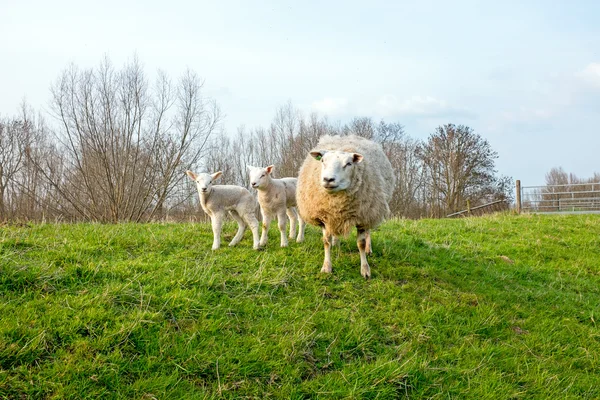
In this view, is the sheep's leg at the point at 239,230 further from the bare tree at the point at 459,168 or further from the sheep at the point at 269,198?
the bare tree at the point at 459,168

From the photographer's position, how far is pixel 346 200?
5797mm

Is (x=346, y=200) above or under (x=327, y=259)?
above

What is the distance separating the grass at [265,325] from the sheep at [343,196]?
0.51 m

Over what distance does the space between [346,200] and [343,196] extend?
72 millimetres

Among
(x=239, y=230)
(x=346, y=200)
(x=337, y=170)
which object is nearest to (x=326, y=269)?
(x=346, y=200)

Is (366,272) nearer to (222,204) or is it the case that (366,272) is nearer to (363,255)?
(363,255)

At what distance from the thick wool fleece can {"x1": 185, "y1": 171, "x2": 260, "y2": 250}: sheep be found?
884 mm

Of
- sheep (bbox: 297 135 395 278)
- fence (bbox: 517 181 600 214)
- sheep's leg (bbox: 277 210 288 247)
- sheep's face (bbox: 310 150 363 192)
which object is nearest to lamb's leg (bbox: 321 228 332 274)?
sheep (bbox: 297 135 395 278)

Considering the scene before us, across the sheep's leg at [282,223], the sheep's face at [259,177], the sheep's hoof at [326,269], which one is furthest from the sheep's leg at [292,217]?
the sheep's hoof at [326,269]

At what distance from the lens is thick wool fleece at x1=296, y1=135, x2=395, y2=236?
19.2 feet

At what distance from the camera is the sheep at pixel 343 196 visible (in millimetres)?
5555

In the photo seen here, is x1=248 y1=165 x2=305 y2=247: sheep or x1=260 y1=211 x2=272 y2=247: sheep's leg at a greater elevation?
x1=248 y1=165 x2=305 y2=247: sheep

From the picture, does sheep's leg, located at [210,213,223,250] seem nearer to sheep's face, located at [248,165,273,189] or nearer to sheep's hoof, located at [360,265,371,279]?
sheep's face, located at [248,165,273,189]

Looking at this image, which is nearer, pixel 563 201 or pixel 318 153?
pixel 318 153
